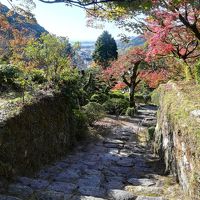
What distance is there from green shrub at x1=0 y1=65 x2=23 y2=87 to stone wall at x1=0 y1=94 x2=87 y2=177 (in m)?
1.02

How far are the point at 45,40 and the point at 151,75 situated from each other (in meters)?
7.80

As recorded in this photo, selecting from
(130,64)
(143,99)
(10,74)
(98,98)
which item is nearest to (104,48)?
(143,99)

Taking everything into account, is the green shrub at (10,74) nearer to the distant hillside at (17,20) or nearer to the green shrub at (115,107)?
the distant hillside at (17,20)

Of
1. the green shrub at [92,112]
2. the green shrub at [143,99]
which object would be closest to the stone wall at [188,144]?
the green shrub at [92,112]

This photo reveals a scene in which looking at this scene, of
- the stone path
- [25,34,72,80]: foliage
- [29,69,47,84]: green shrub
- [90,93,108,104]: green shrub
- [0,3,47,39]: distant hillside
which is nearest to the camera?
the stone path

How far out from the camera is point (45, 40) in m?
12.3

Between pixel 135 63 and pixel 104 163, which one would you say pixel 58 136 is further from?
pixel 135 63

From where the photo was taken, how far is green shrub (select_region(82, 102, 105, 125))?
1272 cm

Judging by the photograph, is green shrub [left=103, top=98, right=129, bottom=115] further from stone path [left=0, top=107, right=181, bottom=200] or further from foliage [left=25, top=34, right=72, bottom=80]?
stone path [left=0, top=107, right=181, bottom=200]

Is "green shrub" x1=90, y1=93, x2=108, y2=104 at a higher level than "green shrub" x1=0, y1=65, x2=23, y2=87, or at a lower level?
lower

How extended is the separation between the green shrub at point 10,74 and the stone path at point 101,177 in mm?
2280

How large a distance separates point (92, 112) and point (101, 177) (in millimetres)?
6590

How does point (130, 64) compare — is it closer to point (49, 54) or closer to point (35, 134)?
point (49, 54)

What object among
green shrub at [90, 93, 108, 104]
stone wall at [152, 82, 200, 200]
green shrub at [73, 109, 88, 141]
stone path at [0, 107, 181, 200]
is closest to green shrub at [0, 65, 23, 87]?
stone path at [0, 107, 181, 200]
